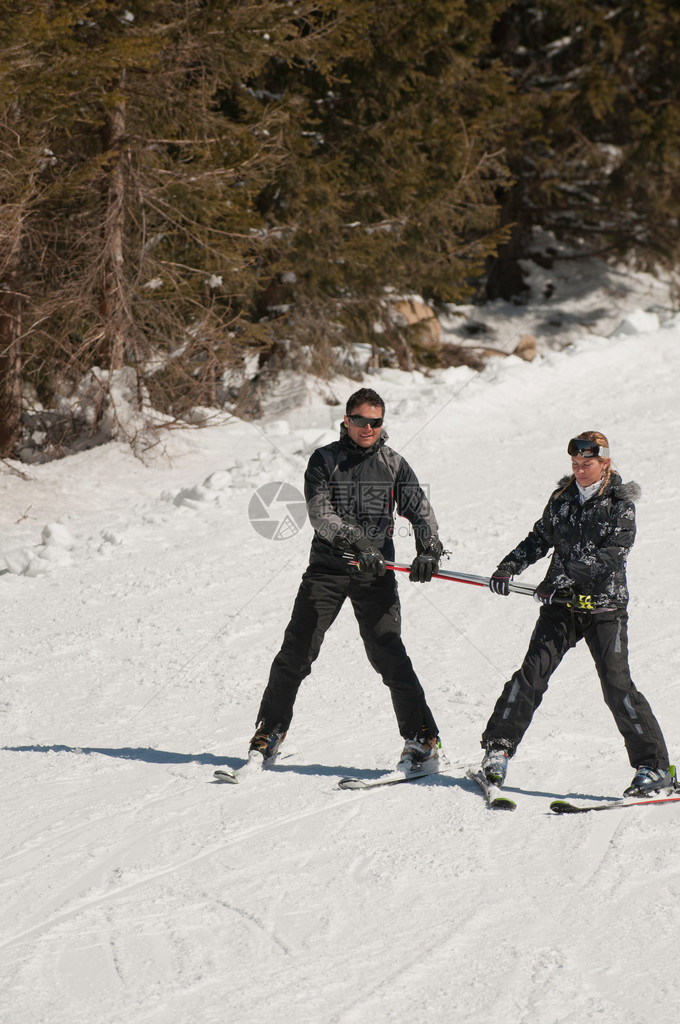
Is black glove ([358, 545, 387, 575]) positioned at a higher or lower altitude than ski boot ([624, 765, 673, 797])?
higher

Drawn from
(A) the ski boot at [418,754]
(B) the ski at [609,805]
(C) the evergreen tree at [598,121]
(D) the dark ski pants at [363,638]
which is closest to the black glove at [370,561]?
(D) the dark ski pants at [363,638]

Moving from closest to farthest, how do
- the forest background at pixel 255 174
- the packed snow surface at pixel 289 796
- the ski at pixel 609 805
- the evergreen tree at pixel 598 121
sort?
the packed snow surface at pixel 289 796 < the ski at pixel 609 805 < the forest background at pixel 255 174 < the evergreen tree at pixel 598 121

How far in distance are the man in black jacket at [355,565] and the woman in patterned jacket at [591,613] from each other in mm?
466

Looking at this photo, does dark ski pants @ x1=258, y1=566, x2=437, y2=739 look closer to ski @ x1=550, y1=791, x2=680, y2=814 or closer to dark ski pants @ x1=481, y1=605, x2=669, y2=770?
dark ski pants @ x1=481, y1=605, x2=669, y2=770

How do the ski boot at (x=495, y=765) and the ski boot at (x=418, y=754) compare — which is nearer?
the ski boot at (x=495, y=765)

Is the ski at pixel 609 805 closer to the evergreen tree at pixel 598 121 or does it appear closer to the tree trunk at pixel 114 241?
the tree trunk at pixel 114 241

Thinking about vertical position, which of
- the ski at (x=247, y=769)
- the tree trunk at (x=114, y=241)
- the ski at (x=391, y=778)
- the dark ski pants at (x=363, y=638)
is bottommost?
the ski at (x=247, y=769)

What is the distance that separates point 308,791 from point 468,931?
1336 millimetres

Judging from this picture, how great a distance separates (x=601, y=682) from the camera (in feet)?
14.2

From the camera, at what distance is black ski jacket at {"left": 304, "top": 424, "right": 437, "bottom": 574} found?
15.4 ft

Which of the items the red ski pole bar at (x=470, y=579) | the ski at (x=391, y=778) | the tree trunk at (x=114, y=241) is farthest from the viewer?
the tree trunk at (x=114, y=241)

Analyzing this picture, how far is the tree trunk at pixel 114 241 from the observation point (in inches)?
444

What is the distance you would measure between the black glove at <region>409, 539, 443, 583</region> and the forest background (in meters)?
7.16

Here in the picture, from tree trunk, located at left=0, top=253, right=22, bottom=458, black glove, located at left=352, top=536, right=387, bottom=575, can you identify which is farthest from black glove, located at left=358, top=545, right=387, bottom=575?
tree trunk, located at left=0, top=253, right=22, bottom=458
